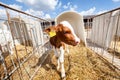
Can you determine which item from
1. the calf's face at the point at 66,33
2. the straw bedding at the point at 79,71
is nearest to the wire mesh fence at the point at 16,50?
the straw bedding at the point at 79,71

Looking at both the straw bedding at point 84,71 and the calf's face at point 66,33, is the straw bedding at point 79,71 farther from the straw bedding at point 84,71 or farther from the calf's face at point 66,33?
the calf's face at point 66,33

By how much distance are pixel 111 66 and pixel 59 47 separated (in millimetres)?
1406

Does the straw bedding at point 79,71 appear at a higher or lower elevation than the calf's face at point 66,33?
lower

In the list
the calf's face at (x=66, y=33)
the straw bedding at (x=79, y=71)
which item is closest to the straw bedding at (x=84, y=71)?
the straw bedding at (x=79, y=71)

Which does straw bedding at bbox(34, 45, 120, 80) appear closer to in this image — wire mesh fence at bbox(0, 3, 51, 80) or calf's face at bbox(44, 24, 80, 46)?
wire mesh fence at bbox(0, 3, 51, 80)

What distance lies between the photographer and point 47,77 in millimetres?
2559

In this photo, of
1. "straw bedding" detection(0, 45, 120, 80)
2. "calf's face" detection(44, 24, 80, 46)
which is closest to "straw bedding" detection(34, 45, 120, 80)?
"straw bedding" detection(0, 45, 120, 80)

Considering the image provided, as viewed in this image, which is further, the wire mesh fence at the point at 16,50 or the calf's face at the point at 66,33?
the calf's face at the point at 66,33

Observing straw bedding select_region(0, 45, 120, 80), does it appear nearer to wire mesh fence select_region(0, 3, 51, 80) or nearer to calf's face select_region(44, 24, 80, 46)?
wire mesh fence select_region(0, 3, 51, 80)

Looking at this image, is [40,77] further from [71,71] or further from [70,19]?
[70,19]

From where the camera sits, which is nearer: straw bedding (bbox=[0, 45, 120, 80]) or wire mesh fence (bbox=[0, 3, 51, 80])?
wire mesh fence (bbox=[0, 3, 51, 80])

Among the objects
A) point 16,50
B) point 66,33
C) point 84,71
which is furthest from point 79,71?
point 16,50

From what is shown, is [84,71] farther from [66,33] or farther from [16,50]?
[16,50]

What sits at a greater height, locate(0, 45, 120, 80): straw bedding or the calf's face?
the calf's face
